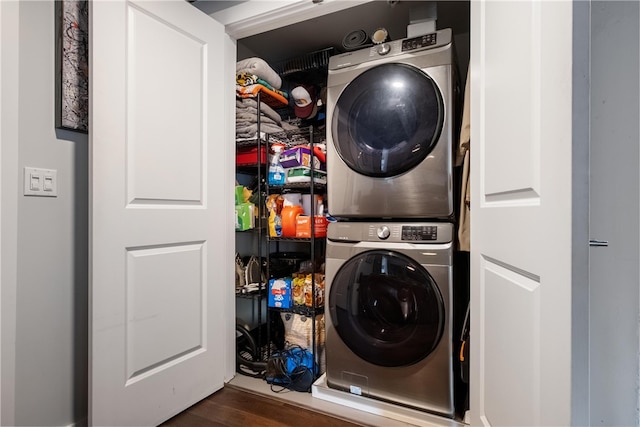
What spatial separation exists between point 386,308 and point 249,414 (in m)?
0.81

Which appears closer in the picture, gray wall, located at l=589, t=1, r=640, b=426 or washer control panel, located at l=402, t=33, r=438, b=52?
gray wall, located at l=589, t=1, r=640, b=426

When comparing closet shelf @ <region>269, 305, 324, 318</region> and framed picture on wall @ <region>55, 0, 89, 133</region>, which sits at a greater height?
framed picture on wall @ <region>55, 0, 89, 133</region>

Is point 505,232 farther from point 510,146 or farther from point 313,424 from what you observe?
point 313,424

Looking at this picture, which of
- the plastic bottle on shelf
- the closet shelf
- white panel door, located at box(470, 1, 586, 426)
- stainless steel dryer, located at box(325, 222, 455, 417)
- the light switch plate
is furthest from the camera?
→ the plastic bottle on shelf

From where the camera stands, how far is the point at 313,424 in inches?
54.4

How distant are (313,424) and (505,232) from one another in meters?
1.18

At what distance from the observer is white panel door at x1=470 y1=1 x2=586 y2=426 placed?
578 millimetres

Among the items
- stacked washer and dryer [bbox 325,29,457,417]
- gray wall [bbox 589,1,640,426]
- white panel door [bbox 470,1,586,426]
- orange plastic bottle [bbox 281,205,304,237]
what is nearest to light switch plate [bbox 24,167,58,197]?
orange plastic bottle [bbox 281,205,304,237]

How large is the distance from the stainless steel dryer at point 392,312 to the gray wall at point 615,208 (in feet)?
1.57

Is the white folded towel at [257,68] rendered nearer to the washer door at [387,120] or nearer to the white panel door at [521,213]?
the washer door at [387,120]

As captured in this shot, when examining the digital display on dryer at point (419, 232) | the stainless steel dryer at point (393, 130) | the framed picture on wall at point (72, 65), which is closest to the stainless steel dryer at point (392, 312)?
the digital display on dryer at point (419, 232)

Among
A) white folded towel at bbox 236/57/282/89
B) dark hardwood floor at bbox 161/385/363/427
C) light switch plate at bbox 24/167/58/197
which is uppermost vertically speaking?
A: white folded towel at bbox 236/57/282/89

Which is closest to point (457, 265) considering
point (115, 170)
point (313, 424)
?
point (313, 424)

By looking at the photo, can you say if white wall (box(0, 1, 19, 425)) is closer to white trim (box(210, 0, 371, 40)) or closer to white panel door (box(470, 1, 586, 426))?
white trim (box(210, 0, 371, 40))
